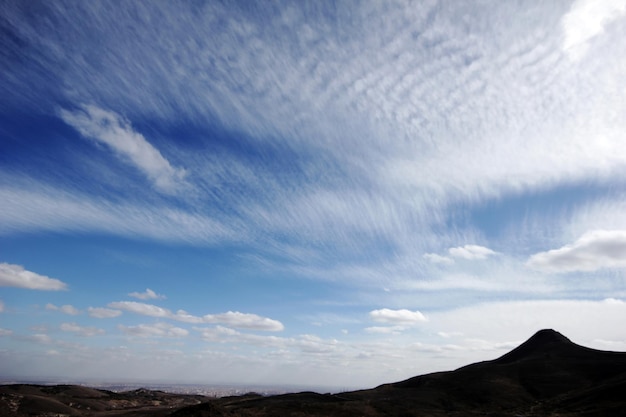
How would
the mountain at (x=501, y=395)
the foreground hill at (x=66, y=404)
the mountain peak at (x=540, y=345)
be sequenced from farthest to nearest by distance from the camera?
the mountain peak at (x=540, y=345), the foreground hill at (x=66, y=404), the mountain at (x=501, y=395)

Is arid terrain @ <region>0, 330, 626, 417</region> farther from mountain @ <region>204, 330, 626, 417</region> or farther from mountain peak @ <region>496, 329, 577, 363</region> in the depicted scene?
mountain peak @ <region>496, 329, 577, 363</region>

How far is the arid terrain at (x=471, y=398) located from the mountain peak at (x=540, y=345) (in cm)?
69

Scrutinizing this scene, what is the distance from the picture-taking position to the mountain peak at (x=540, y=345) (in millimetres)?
123000

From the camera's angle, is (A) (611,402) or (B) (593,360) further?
(B) (593,360)

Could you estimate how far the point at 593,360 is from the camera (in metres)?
101

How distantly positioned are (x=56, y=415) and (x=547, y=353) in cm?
12745

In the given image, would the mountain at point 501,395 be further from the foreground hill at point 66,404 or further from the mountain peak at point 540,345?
the foreground hill at point 66,404

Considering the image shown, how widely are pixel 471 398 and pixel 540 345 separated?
6394cm

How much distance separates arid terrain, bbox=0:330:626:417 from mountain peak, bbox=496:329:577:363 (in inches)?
27.1

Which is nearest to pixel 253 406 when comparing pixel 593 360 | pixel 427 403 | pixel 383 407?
pixel 383 407

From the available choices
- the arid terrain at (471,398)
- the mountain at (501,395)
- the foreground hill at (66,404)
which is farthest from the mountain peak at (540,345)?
the foreground hill at (66,404)

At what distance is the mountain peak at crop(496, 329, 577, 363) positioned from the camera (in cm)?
12300

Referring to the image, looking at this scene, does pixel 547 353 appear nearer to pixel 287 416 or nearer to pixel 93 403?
pixel 287 416

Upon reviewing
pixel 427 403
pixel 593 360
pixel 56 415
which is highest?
pixel 593 360
